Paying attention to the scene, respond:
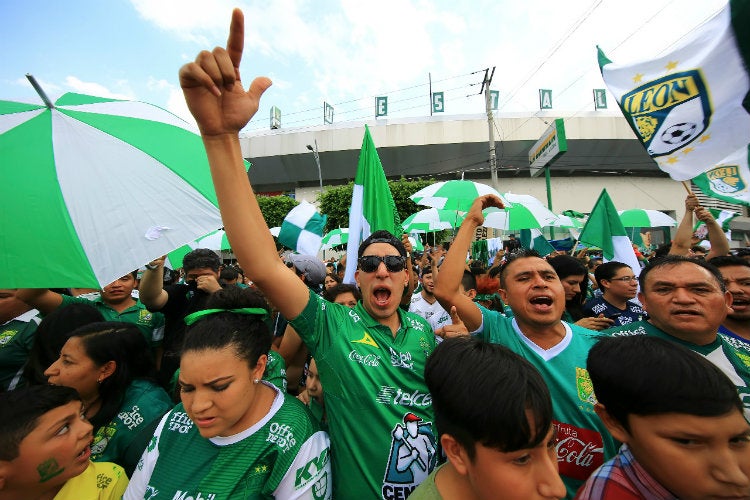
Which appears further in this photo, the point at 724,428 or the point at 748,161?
the point at 748,161

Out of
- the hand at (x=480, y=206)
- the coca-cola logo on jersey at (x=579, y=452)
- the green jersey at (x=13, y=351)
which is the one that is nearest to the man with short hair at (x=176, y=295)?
the green jersey at (x=13, y=351)

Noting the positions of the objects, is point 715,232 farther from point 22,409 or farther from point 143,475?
point 22,409

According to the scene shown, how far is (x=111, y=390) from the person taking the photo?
6.07 feet

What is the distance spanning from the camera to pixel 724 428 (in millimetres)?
1015

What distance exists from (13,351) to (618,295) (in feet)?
15.6

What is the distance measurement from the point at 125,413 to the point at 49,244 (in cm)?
92

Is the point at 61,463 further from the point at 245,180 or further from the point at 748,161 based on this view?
the point at 748,161

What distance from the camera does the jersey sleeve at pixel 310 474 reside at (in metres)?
1.30

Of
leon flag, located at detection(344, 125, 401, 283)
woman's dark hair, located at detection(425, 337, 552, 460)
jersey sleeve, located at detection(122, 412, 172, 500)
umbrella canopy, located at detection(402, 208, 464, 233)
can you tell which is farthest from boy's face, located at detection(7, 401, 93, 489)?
umbrella canopy, located at detection(402, 208, 464, 233)

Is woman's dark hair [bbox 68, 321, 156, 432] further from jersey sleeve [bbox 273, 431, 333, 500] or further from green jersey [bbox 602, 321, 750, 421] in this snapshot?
green jersey [bbox 602, 321, 750, 421]

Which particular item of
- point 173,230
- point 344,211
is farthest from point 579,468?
point 344,211

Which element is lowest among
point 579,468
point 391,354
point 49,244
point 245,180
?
point 579,468

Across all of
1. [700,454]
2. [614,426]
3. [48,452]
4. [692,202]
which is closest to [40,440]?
[48,452]

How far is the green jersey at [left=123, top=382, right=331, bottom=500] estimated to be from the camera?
1.28m
